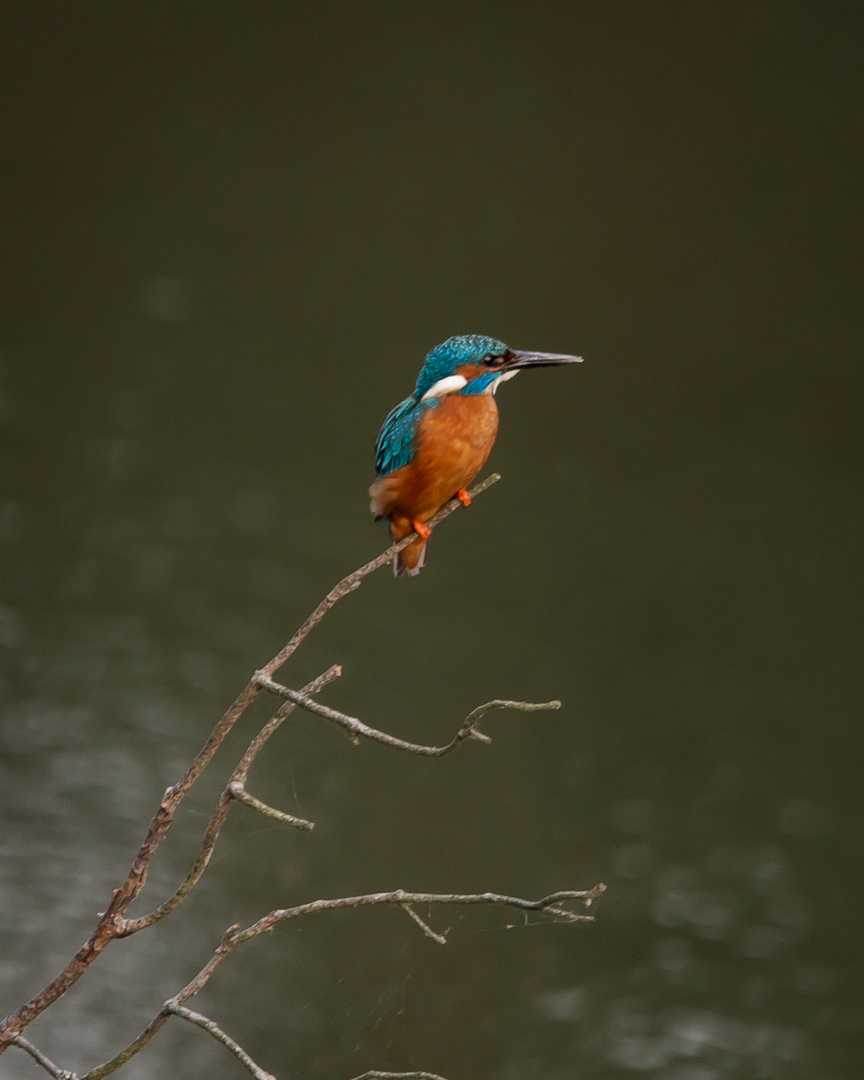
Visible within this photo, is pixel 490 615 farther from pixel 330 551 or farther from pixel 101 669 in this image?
pixel 101 669

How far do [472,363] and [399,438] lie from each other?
0.12 m

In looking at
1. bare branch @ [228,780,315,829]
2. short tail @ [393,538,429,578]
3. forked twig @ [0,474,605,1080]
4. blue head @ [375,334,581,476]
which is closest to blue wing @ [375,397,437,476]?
blue head @ [375,334,581,476]

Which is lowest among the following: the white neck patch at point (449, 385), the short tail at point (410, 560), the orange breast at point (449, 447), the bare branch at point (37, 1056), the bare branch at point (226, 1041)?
the bare branch at point (226, 1041)

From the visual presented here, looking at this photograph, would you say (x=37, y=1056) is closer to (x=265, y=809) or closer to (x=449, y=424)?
(x=265, y=809)

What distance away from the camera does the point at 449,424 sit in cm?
126

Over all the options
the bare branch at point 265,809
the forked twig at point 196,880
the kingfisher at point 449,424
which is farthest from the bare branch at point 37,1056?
the kingfisher at point 449,424

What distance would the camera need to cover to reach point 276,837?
3135 mm

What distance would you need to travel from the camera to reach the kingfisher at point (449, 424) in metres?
1.25

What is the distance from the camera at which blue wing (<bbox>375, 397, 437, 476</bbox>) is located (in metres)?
1.29

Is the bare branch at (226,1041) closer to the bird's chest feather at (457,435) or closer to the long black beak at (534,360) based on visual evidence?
the bird's chest feather at (457,435)

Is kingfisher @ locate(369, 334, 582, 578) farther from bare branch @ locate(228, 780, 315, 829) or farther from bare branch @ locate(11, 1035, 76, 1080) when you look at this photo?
bare branch @ locate(11, 1035, 76, 1080)

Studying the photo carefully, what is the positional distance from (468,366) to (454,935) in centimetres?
211

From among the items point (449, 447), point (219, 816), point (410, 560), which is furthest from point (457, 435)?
point (219, 816)

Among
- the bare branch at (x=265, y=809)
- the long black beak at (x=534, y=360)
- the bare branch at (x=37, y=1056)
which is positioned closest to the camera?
the bare branch at (x=265, y=809)
